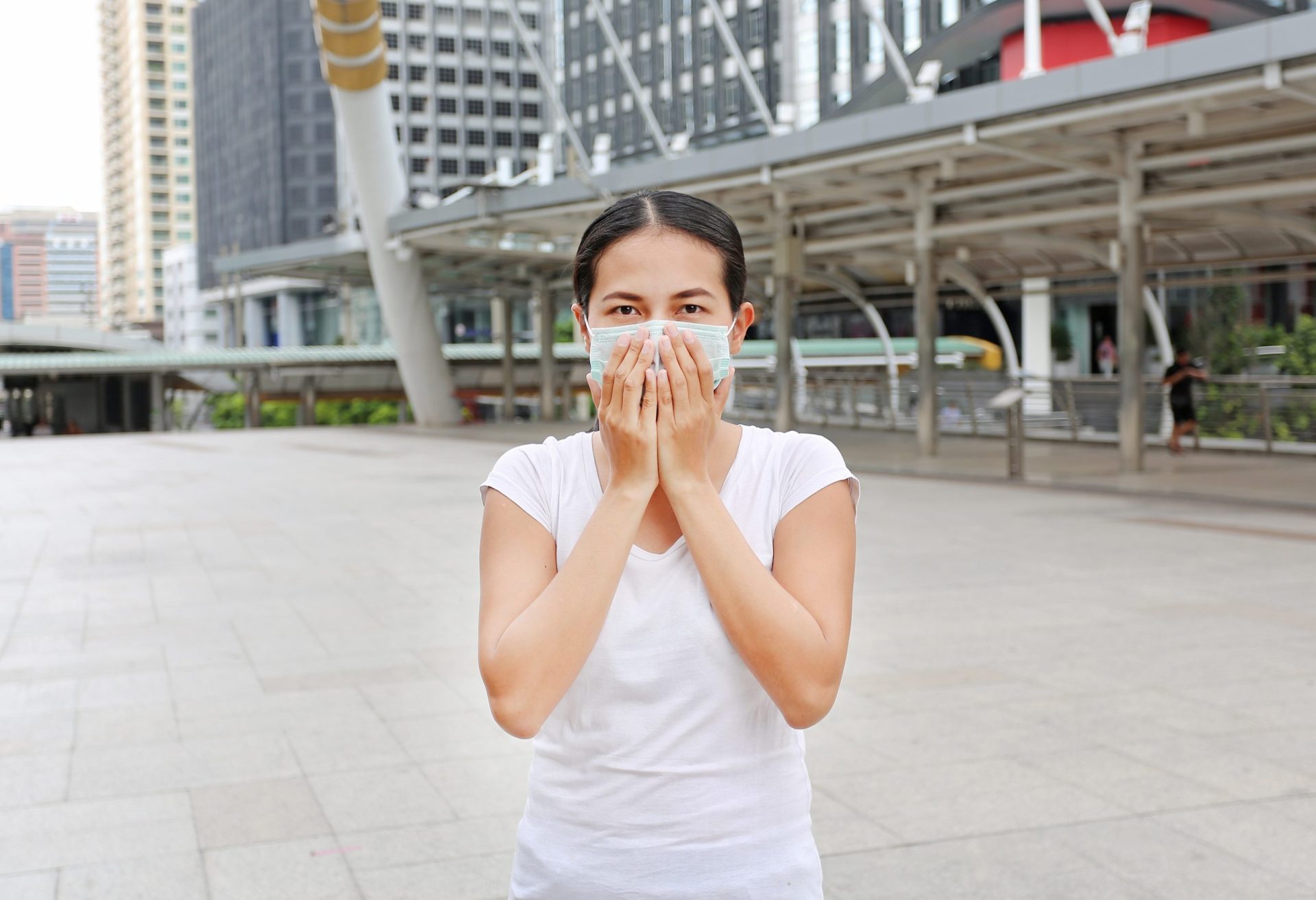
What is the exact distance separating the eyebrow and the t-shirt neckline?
18 cm

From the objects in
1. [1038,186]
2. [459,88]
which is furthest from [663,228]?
[459,88]

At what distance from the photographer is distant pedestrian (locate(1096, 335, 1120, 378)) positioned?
3778 centimetres

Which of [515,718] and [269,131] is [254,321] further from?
[515,718]

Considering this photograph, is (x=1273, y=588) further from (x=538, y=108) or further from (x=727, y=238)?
(x=538, y=108)

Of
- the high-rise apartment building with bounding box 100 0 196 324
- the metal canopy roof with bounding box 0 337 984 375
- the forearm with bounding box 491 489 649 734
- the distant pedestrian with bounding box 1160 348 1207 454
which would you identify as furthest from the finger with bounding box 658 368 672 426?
the high-rise apartment building with bounding box 100 0 196 324

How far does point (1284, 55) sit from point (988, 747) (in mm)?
9894

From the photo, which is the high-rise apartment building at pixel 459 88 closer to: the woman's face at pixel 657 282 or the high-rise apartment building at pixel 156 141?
the high-rise apartment building at pixel 156 141

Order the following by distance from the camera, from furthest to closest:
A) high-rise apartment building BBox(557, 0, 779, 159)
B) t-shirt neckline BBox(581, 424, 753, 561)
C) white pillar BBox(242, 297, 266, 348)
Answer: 1. white pillar BBox(242, 297, 266, 348)
2. high-rise apartment building BBox(557, 0, 779, 159)
3. t-shirt neckline BBox(581, 424, 753, 561)

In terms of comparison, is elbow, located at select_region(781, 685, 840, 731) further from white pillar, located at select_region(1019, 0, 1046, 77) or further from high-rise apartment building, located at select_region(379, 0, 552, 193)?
high-rise apartment building, located at select_region(379, 0, 552, 193)

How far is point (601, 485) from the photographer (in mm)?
1905

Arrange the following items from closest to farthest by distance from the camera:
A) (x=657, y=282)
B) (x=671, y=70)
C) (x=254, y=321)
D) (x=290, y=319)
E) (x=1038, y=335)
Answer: (x=657, y=282), (x=1038, y=335), (x=671, y=70), (x=290, y=319), (x=254, y=321)

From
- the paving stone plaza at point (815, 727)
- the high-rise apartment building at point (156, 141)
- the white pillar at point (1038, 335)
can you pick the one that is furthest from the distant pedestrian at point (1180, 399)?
the high-rise apartment building at point (156, 141)

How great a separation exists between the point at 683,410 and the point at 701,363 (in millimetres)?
64

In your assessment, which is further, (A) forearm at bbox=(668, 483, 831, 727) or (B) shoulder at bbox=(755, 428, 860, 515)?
(B) shoulder at bbox=(755, 428, 860, 515)
